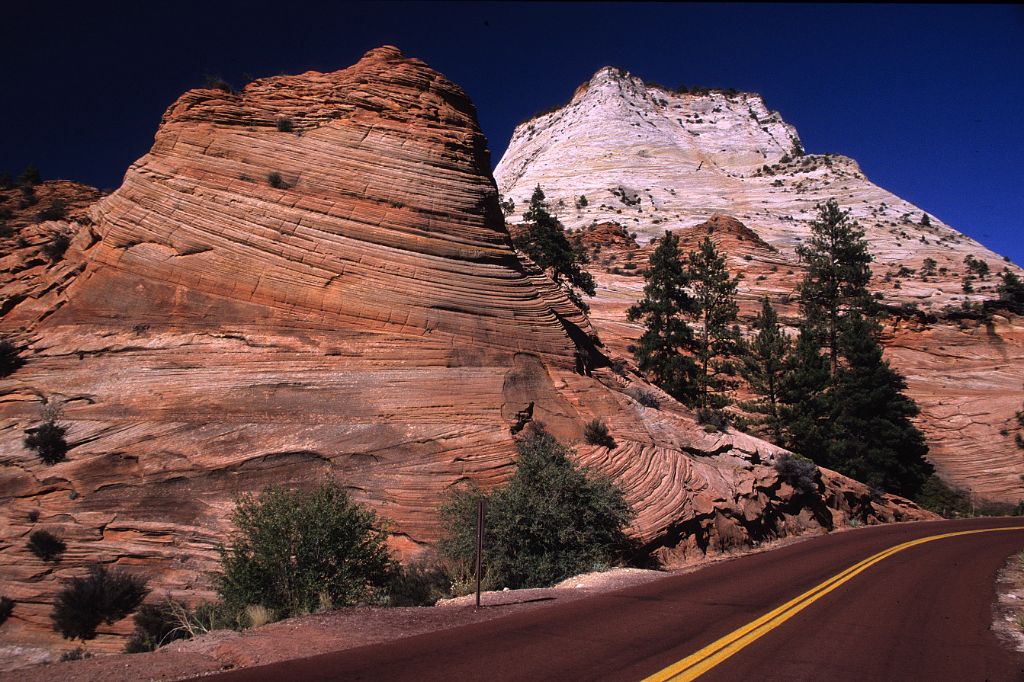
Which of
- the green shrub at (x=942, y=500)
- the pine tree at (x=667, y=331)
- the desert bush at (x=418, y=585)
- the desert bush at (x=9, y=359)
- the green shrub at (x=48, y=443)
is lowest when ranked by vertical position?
the green shrub at (x=942, y=500)

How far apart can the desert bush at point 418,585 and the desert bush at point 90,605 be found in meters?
4.57

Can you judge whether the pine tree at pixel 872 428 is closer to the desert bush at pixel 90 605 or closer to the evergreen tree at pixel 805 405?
the evergreen tree at pixel 805 405

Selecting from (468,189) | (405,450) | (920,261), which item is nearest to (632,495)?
(405,450)

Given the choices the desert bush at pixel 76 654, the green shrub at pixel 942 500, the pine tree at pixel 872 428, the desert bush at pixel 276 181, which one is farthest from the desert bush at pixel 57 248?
the green shrub at pixel 942 500

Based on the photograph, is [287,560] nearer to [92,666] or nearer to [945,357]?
[92,666]

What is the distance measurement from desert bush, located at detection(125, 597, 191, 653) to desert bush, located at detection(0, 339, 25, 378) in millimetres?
7765

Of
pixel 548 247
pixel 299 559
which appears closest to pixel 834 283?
pixel 548 247

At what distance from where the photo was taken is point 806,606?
9.00 m

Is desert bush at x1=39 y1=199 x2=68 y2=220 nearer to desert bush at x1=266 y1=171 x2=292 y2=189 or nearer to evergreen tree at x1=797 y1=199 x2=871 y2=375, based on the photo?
desert bush at x1=266 y1=171 x2=292 y2=189

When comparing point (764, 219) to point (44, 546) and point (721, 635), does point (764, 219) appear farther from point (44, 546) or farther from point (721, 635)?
point (44, 546)

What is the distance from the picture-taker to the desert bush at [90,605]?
1020 cm

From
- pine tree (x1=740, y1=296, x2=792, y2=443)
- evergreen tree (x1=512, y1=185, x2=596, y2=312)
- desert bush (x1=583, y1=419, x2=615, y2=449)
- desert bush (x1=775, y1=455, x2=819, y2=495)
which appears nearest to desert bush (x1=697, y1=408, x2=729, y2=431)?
desert bush (x1=775, y1=455, x2=819, y2=495)

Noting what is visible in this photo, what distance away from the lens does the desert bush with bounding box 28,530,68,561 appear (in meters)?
11.1

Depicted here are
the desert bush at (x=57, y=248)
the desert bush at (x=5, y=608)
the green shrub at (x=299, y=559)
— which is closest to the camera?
the green shrub at (x=299, y=559)
